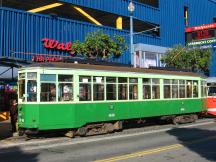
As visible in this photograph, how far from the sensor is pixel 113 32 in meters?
36.9

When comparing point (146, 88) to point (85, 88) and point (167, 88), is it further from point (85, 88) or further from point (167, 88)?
point (85, 88)

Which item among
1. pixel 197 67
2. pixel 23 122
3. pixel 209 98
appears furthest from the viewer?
pixel 197 67

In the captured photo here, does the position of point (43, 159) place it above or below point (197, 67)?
below

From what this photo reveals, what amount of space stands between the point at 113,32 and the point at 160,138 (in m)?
21.6

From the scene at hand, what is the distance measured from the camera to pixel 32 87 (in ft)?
52.5

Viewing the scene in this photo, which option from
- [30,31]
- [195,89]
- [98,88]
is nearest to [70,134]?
[98,88]

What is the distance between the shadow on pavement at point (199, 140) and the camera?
1261 centimetres

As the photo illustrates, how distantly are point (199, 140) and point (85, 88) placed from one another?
187 inches

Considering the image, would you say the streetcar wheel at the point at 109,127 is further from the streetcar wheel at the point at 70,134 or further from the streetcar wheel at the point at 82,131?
the streetcar wheel at the point at 70,134

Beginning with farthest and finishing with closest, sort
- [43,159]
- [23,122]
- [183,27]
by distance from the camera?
[183,27] → [23,122] → [43,159]

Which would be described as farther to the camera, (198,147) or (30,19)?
(30,19)

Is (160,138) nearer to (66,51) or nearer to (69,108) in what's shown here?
(69,108)

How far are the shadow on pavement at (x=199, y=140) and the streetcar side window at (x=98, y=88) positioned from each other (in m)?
3.40

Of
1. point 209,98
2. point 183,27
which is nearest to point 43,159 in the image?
point 209,98
